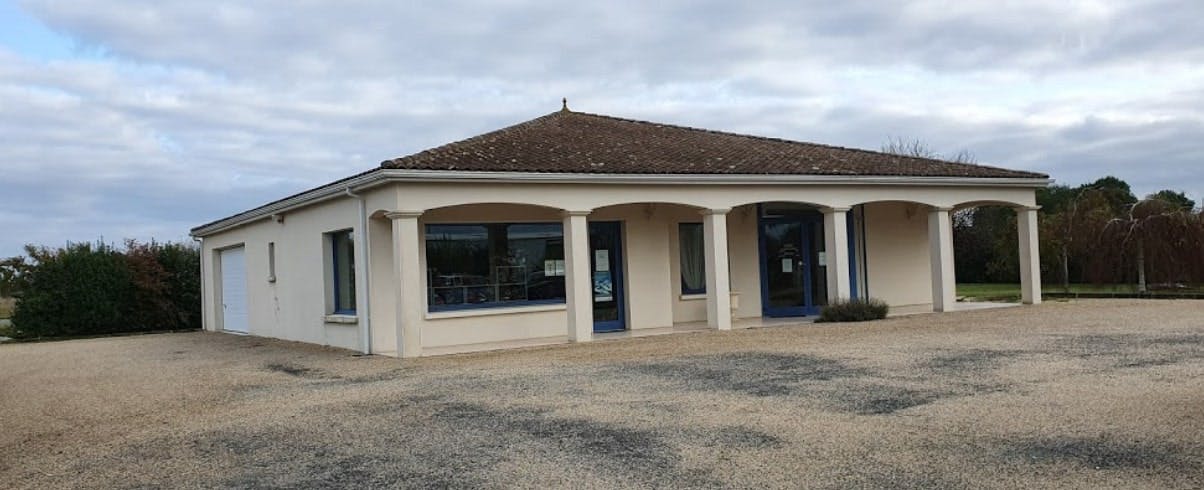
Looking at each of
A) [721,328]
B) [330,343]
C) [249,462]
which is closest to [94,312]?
[330,343]

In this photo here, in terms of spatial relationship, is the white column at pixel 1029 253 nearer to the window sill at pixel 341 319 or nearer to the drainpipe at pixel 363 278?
the drainpipe at pixel 363 278

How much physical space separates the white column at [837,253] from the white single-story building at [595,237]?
1.5 inches

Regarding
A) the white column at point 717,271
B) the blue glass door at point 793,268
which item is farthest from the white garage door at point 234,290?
the blue glass door at point 793,268

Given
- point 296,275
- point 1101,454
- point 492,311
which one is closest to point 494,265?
point 492,311

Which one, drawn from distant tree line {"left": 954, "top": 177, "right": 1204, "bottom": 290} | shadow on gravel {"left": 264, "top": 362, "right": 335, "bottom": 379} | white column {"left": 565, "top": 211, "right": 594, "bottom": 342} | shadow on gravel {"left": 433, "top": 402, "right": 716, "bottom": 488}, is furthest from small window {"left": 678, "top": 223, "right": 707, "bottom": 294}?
distant tree line {"left": 954, "top": 177, "right": 1204, "bottom": 290}

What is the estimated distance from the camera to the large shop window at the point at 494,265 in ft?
49.5

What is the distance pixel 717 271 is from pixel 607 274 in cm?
202

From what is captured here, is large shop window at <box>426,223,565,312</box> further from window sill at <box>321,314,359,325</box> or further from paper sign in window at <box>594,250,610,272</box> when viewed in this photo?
window sill at <box>321,314,359,325</box>

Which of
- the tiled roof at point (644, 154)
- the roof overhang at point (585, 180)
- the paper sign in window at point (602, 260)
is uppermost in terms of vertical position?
the tiled roof at point (644, 154)

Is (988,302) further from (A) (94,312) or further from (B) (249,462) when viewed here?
(A) (94,312)

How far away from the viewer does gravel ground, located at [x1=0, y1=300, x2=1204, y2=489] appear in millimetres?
5754

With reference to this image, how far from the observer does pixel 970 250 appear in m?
36.6

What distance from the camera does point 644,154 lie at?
16.8 metres

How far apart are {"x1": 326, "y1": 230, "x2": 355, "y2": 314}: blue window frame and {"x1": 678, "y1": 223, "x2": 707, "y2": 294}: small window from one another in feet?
19.1
